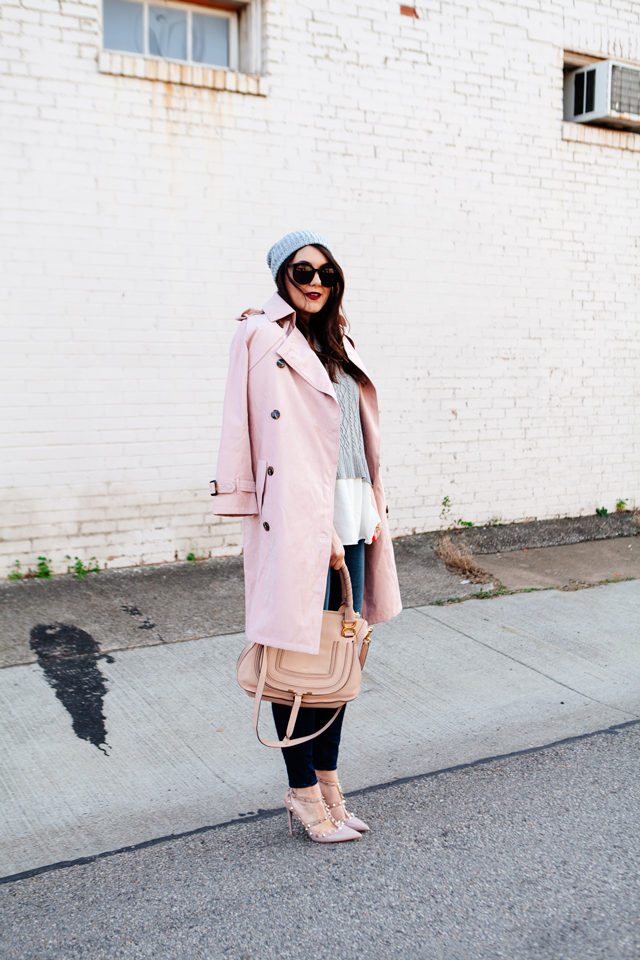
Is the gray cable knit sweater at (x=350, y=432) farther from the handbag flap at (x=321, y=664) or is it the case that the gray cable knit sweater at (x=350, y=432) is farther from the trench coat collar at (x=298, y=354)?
the handbag flap at (x=321, y=664)

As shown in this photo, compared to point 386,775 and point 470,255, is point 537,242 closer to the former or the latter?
point 470,255

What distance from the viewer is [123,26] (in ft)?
18.8

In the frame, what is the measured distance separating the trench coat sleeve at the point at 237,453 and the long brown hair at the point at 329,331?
0.24m

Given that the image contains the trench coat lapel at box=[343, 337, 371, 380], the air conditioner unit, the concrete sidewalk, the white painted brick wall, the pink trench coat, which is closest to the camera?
the pink trench coat

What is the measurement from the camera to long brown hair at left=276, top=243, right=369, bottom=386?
2791mm

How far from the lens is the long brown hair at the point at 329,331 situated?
2.79 m

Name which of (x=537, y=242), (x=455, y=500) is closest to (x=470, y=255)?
(x=537, y=242)

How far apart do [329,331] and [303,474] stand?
0.55 m

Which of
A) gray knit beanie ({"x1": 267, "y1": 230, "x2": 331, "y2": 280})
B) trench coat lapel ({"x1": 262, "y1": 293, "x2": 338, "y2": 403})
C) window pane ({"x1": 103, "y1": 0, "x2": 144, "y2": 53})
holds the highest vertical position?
window pane ({"x1": 103, "y1": 0, "x2": 144, "y2": 53})

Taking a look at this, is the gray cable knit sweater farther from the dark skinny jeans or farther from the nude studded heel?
the nude studded heel

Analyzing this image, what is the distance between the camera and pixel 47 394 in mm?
5520

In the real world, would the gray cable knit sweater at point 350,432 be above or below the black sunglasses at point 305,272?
below

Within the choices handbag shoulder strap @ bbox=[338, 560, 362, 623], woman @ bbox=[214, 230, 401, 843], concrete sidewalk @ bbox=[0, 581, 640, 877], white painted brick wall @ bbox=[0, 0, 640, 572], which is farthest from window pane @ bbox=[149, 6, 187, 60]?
handbag shoulder strap @ bbox=[338, 560, 362, 623]

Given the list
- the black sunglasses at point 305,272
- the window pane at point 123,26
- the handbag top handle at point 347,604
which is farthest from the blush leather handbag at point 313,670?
the window pane at point 123,26
